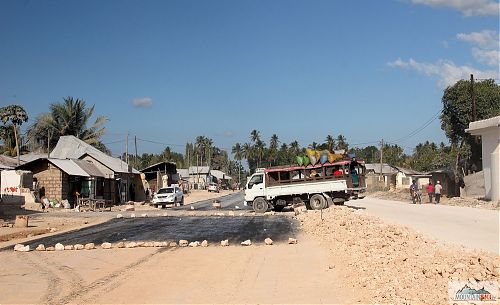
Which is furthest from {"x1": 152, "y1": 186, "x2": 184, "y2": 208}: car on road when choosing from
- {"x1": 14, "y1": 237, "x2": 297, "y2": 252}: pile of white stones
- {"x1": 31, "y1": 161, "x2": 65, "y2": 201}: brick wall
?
{"x1": 14, "y1": 237, "x2": 297, "y2": 252}: pile of white stones

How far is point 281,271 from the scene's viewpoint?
38.7 ft

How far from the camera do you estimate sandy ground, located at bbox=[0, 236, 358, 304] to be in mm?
9305

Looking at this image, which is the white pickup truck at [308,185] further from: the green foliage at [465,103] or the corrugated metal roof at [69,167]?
the green foliage at [465,103]

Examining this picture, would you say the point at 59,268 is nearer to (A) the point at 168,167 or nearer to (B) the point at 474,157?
(B) the point at 474,157

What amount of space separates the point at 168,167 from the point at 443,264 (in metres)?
67.5

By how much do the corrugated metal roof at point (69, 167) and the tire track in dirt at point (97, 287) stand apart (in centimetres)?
3176

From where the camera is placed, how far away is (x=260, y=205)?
110ft

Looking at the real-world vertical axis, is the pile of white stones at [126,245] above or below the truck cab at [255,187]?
below

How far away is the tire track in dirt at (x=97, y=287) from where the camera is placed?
9.19 meters

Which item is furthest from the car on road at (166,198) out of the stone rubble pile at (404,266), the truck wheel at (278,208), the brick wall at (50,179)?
the stone rubble pile at (404,266)

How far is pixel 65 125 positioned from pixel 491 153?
51.7 metres

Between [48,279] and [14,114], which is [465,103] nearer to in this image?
[14,114]

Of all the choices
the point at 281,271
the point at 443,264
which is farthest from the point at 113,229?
the point at 443,264

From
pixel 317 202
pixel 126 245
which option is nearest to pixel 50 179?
pixel 317 202
